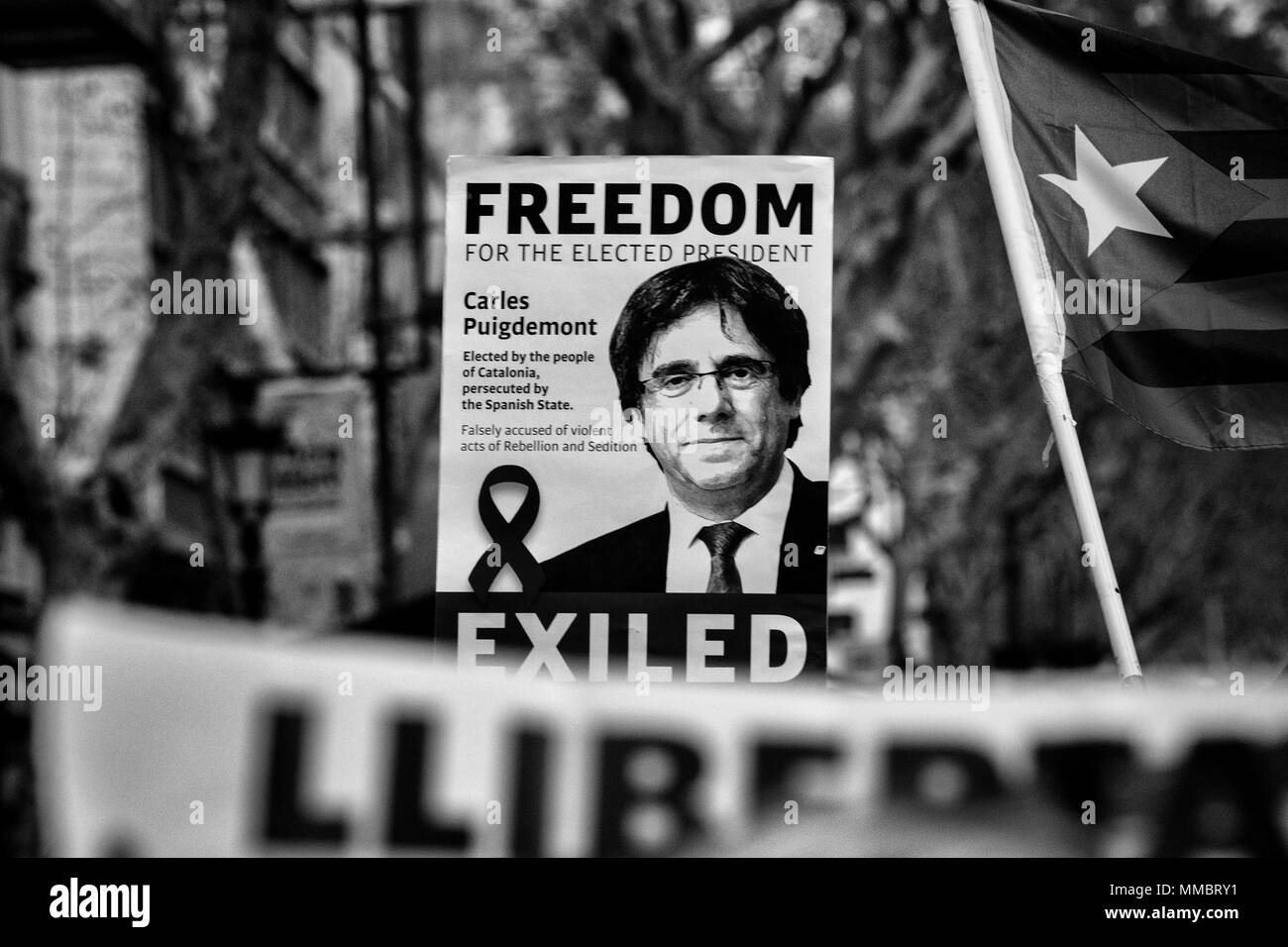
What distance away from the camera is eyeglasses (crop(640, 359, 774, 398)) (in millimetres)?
4797

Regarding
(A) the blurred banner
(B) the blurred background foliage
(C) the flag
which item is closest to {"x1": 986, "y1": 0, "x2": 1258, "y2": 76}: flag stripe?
(C) the flag

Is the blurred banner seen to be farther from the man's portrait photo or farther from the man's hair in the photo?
the man's hair

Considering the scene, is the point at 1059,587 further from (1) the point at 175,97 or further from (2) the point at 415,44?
(1) the point at 175,97

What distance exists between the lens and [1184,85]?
5.65 meters

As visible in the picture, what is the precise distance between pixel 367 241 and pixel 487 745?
12638 millimetres

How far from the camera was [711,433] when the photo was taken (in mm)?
4805

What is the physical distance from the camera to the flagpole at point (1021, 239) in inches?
191

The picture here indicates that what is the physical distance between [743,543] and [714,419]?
0.32m

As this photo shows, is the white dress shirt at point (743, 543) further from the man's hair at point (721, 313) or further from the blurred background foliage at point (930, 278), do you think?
the blurred background foliage at point (930, 278)

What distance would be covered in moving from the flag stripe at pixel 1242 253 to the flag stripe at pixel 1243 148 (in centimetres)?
18

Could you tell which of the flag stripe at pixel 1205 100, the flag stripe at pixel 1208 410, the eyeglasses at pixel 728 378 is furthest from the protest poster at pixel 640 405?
the flag stripe at pixel 1205 100

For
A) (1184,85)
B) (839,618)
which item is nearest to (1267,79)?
(1184,85)

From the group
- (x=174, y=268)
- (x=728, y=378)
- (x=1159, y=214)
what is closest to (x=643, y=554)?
(x=728, y=378)

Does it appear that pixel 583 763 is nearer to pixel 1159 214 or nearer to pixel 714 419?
pixel 714 419
